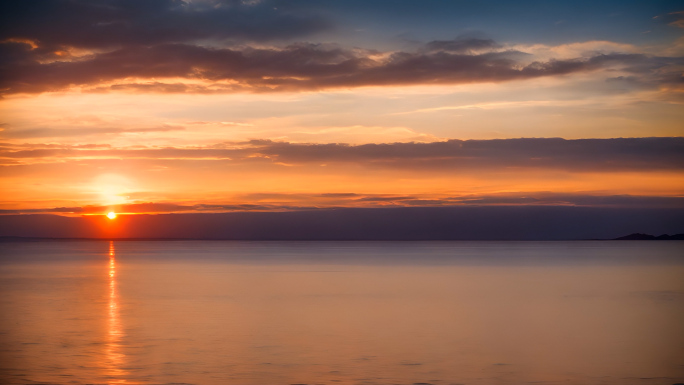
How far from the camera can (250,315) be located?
26.0 metres

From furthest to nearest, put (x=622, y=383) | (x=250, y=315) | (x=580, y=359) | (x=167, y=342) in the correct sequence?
(x=250, y=315), (x=167, y=342), (x=580, y=359), (x=622, y=383)

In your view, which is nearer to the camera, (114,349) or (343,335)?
(114,349)

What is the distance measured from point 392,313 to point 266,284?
1634 cm

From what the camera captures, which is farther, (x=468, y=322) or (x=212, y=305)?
(x=212, y=305)

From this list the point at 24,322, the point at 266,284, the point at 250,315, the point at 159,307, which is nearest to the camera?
the point at 24,322

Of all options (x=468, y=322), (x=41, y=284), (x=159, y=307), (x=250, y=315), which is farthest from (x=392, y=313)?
(x=41, y=284)

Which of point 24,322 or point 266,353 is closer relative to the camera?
point 266,353

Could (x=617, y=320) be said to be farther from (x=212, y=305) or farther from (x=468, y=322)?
(x=212, y=305)

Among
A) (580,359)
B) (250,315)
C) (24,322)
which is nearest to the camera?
(580,359)

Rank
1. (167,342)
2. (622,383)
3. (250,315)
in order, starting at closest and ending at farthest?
(622,383) → (167,342) → (250,315)

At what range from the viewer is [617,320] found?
25125 mm

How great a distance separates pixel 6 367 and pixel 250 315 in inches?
432

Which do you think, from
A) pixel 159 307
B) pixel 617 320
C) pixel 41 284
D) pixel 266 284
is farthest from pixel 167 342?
pixel 41 284

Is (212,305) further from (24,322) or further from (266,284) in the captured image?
(266,284)
